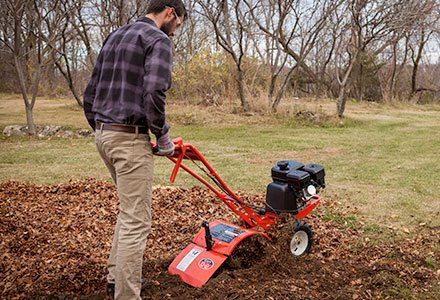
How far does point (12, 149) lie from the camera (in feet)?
30.0

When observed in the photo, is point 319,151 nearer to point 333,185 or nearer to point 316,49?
point 333,185

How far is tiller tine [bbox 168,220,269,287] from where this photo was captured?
3.03m

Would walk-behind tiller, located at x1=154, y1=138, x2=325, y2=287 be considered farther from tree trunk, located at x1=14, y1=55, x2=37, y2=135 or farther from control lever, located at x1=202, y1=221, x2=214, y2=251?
tree trunk, located at x1=14, y1=55, x2=37, y2=135

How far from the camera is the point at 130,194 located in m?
2.58

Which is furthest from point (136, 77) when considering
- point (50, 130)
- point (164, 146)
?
point (50, 130)

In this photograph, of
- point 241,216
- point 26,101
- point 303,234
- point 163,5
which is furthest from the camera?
point 26,101

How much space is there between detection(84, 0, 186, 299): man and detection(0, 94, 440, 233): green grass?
2.91 meters

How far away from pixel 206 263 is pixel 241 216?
0.56 metres

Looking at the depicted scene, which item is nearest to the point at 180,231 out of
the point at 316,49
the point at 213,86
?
the point at 213,86

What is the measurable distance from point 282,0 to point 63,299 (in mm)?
12028

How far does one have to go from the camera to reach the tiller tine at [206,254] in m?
3.03

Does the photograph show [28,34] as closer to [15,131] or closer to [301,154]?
[15,131]

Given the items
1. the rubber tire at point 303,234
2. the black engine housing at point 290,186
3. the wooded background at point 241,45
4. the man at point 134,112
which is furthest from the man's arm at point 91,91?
the wooded background at point 241,45

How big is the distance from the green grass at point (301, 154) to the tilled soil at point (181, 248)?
0.88m
